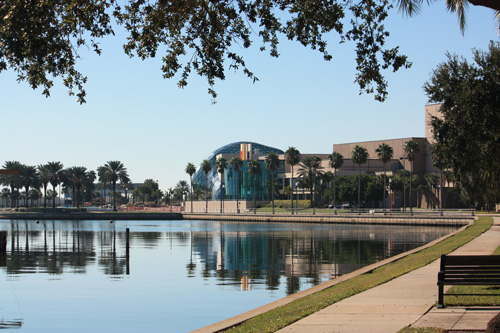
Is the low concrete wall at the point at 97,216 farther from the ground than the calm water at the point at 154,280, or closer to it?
closer to it

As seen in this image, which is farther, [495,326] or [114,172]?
[114,172]

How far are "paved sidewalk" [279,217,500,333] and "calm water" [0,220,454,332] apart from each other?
586 cm

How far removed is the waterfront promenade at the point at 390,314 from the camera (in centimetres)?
1194

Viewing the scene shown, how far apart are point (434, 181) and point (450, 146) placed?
11012cm

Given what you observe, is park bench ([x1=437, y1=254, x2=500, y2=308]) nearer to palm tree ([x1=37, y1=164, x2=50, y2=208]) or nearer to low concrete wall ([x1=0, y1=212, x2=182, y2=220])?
low concrete wall ([x1=0, y1=212, x2=182, y2=220])

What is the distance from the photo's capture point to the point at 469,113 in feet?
97.0

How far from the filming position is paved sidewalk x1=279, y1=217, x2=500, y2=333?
11.9 meters

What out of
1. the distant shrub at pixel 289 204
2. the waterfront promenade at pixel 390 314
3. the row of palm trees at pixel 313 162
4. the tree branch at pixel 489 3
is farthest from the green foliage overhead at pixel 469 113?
the distant shrub at pixel 289 204

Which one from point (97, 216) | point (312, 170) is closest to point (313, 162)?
point (312, 170)

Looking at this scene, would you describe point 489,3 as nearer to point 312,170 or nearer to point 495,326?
point 495,326

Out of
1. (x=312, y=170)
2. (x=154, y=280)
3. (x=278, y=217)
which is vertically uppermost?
(x=312, y=170)

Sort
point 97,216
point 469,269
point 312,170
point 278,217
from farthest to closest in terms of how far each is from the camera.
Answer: point 312,170 → point 97,216 → point 278,217 → point 469,269

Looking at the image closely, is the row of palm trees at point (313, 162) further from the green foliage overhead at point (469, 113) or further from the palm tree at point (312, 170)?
the green foliage overhead at point (469, 113)

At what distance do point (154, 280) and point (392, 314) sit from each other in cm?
1868
